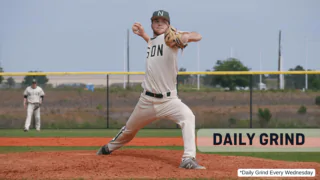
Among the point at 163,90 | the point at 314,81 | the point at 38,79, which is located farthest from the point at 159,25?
the point at 314,81

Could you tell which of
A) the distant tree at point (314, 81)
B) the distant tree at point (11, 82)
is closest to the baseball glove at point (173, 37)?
the distant tree at point (314, 81)

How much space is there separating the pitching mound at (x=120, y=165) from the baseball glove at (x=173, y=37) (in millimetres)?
1723

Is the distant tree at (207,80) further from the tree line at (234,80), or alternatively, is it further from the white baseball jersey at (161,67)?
the white baseball jersey at (161,67)

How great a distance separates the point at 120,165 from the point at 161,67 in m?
1.52

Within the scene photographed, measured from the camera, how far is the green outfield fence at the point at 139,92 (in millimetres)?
19062

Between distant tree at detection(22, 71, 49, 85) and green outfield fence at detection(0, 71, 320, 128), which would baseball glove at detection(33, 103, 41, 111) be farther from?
distant tree at detection(22, 71, 49, 85)

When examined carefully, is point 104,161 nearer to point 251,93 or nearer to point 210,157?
point 210,157

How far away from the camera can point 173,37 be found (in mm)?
6980

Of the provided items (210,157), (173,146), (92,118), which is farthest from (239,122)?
(210,157)

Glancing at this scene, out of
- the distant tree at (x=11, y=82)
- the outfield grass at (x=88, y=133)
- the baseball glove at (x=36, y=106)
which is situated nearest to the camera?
the outfield grass at (x=88, y=133)

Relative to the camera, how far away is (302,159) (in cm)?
1016

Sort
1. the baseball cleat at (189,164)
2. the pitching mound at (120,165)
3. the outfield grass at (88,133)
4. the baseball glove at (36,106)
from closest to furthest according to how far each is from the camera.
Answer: the pitching mound at (120,165)
the baseball cleat at (189,164)
the outfield grass at (88,133)
the baseball glove at (36,106)

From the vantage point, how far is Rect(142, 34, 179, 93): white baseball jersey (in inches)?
285

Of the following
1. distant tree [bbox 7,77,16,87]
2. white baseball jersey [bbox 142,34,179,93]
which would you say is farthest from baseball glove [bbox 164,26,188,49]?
distant tree [bbox 7,77,16,87]
